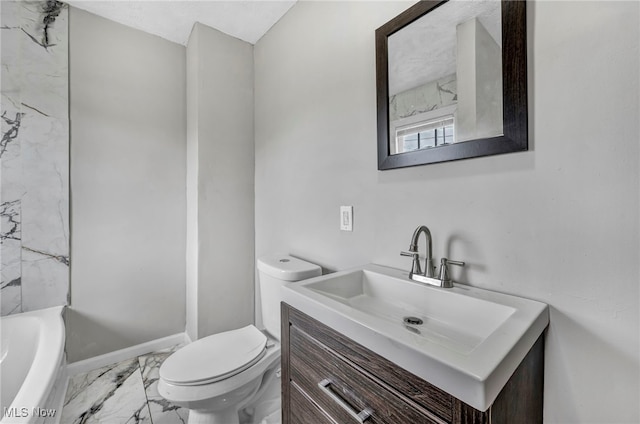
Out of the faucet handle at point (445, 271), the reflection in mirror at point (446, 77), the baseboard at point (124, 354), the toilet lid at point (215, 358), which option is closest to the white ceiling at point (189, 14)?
the reflection in mirror at point (446, 77)

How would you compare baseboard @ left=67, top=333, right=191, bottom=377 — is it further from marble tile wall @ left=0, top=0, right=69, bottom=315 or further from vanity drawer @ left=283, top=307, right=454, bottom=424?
vanity drawer @ left=283, top=307, right=454, bottom=424

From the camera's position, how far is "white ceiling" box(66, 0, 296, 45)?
5.81ft

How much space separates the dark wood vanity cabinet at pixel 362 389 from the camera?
1.86ft

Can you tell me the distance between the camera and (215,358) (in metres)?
1.31

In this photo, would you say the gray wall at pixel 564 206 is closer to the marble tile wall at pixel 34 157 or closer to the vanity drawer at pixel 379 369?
the vanity drawer at pixel 379 369

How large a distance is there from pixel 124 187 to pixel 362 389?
209 cm

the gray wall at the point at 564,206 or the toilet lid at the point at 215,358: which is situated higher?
the gray wall at the point at 564,206

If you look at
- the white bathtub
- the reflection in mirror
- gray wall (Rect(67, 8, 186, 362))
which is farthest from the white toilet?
gray wall (Rect(67, 8, 186, 362))

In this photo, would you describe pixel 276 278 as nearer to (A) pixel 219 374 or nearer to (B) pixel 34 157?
(A) pixel 219 374

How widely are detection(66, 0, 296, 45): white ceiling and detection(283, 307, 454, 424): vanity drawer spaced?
6.29ft

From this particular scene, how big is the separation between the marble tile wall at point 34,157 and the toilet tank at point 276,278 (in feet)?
4.51

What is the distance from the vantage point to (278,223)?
1.92m

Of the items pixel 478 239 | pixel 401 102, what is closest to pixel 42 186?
pixel 401 102

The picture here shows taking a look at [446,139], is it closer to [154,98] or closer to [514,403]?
[514,403]
